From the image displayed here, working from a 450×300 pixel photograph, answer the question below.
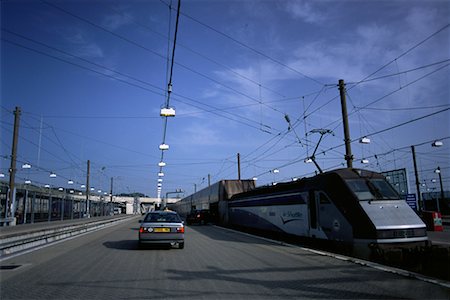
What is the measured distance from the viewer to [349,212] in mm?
12422

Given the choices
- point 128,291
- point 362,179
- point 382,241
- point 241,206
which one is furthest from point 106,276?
point 241,206

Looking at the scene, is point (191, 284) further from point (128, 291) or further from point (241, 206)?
point (241, 206)

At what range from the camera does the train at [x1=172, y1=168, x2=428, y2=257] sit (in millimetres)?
11242

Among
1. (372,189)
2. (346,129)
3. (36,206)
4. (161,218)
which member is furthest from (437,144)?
(36,206)

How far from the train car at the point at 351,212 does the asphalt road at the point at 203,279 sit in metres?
1.57

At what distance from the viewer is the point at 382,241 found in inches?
435

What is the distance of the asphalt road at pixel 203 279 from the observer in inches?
259

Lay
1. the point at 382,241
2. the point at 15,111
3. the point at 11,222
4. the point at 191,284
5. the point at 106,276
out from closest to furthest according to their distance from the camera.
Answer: the point at 191,284 < the point at 106,276 < the point at 382,241 < the point at 11,222 < the point at 15,111

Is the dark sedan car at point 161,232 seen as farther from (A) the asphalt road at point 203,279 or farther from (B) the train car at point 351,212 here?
(B) the train car at point 351,212

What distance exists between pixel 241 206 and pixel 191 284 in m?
20.6

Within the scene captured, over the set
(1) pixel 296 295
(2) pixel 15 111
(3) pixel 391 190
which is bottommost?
(1) pixel 296 295

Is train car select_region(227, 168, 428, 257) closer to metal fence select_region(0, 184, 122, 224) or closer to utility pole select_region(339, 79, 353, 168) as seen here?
utility pole select_region(339, 79, 353, 168)

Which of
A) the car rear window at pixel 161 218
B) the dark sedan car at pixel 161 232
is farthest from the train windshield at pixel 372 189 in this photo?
the car rear window at pixel 161 218

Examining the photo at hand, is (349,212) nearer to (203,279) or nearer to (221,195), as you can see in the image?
(203,279)
